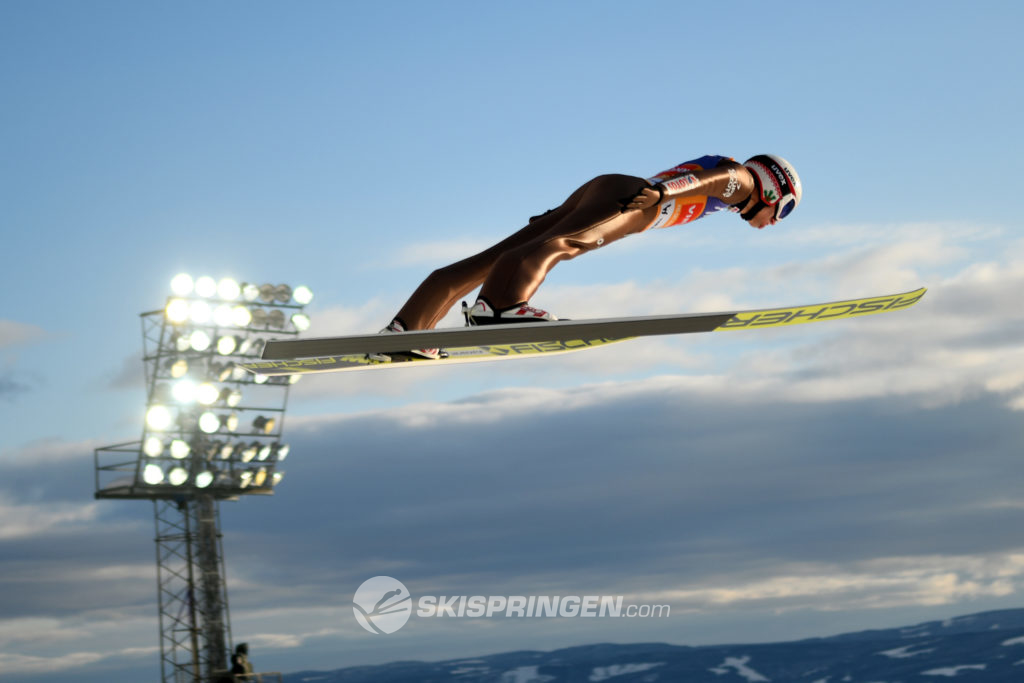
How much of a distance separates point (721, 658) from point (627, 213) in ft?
310

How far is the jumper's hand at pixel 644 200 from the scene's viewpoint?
18.8 ft

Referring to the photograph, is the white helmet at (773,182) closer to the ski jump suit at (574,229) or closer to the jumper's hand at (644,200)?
the ski jump suit at (574,229)

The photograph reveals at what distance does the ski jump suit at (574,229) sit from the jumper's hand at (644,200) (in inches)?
1.1

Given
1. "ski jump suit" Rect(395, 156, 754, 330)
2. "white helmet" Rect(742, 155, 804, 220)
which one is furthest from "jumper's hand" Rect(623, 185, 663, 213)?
"white helmet" Rect(742, 155, 804, 220)

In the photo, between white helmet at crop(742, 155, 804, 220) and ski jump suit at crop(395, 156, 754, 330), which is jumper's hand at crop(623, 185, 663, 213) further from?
white helmet at crop(742, 155, 804, 220)

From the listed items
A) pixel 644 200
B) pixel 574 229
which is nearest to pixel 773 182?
pixel 644 200

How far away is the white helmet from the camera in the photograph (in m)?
6.44

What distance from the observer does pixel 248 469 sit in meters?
22.5

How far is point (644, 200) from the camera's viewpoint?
576 cm

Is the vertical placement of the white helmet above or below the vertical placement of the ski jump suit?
above

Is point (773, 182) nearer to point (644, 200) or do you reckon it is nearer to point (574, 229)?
point (644, 200)

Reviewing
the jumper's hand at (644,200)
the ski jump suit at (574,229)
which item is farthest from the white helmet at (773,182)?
the jumper's hand at (644,200)

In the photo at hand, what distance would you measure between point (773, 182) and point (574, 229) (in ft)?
5.21

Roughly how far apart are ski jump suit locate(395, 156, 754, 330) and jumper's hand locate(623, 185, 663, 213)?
0.03 metres
